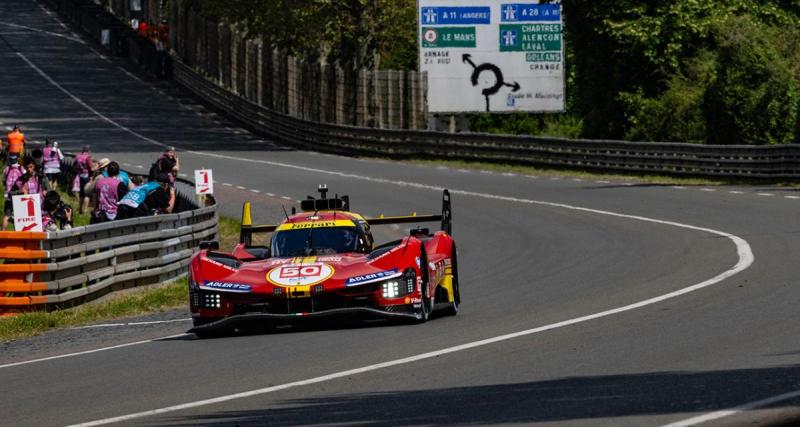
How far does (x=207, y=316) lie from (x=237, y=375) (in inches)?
129

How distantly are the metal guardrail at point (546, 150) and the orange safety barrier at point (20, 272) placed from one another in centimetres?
2169

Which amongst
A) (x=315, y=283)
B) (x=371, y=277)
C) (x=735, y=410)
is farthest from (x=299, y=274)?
(x=735, y=410)

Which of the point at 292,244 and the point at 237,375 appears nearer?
the point at 237,375

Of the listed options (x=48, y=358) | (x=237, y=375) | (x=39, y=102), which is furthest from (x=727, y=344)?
(x=39, y=102)

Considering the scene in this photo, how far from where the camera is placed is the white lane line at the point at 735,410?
8.65 meters

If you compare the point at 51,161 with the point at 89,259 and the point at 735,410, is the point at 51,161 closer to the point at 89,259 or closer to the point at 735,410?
the point at 89,259

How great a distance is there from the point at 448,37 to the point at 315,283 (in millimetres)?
38444

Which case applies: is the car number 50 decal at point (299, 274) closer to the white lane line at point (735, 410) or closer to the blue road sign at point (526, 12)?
the white lane line at point (735, 410)

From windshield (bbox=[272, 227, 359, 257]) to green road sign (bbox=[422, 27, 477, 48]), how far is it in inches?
1443

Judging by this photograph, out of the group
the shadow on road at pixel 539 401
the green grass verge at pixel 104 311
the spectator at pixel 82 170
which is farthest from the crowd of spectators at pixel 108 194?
the shadow on road at pixel 539 401

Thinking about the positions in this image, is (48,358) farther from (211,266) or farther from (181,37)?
(181,37)

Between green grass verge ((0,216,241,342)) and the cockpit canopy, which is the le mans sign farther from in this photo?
the cockpit canopy

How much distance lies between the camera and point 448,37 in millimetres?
52875

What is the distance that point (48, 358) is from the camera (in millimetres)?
14305
